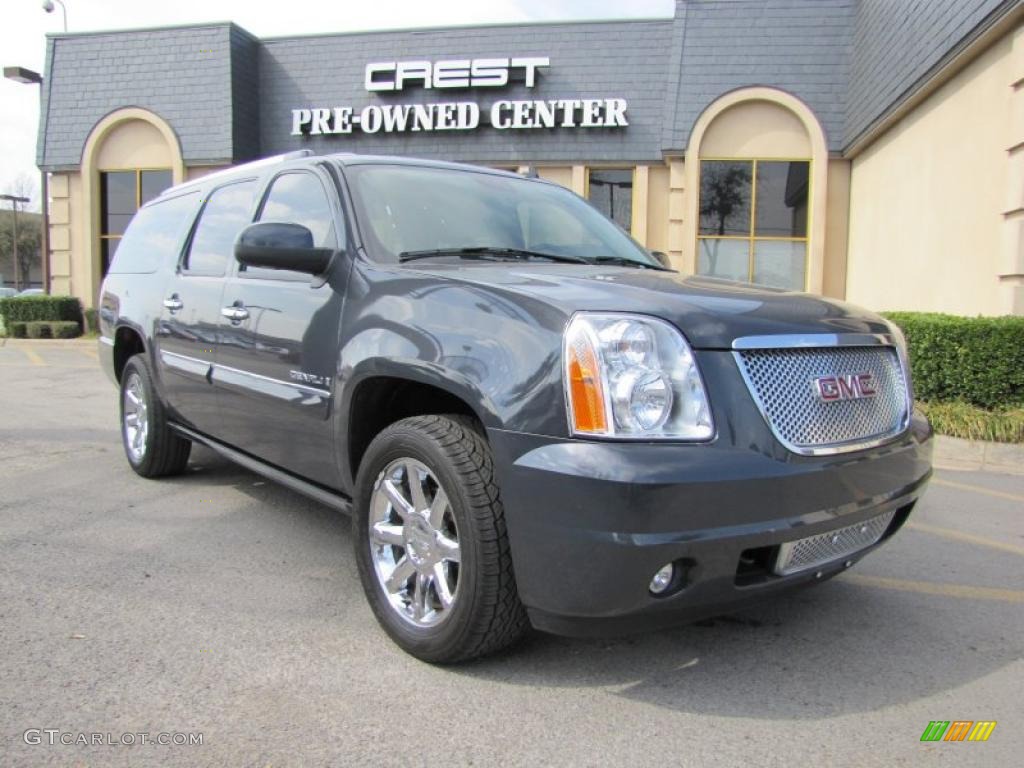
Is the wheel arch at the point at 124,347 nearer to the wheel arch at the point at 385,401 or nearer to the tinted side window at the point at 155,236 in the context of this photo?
the tinted side window at the point at 155,236

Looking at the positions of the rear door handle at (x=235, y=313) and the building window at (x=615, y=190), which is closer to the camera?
the rear door handle at (x=235, y=313)

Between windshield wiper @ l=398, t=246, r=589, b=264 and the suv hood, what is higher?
windshield wiper @ l=398, t=246, r=589, b=264

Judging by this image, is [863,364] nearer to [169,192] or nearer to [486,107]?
[169,192]

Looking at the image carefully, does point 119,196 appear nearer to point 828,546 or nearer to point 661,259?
point 661,259

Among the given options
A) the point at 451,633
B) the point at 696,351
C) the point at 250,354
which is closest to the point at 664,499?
the point at 696,351

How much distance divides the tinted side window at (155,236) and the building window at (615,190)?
11296 mm

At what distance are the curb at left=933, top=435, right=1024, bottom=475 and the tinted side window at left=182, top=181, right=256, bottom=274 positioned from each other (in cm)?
576

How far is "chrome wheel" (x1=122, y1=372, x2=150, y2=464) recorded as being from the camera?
539 cm

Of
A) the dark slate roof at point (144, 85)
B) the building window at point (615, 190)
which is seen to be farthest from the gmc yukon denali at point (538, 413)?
the dark slate roof at point (144, 85)

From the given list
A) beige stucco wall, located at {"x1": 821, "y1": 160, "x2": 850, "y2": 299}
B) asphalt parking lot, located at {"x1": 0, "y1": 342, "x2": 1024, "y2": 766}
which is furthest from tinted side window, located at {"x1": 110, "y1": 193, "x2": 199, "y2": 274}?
beige stucco wall, located at {"x1": 821, "y1": 160, "x2": 850, "y2": 299}

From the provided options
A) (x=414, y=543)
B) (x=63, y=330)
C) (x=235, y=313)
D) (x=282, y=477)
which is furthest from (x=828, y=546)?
(x=63, y=330)

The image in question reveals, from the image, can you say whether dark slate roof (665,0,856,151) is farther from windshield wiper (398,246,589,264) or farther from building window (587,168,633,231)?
windshield wiper (398,246,589,264)

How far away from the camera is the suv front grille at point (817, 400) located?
8.05ft

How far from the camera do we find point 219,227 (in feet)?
15.1
